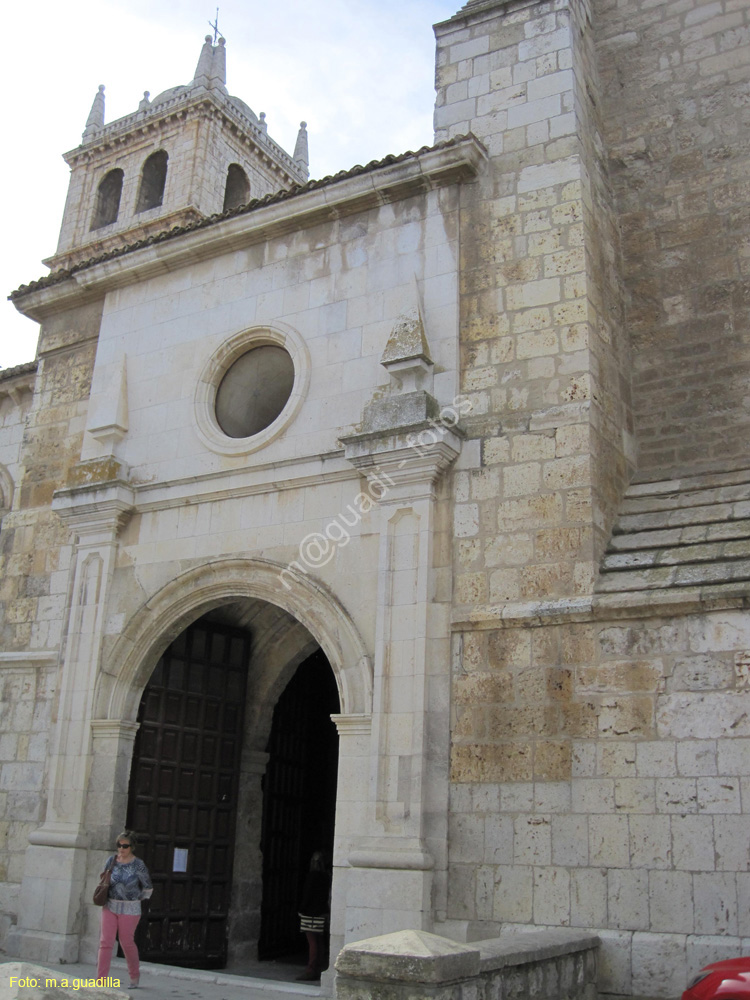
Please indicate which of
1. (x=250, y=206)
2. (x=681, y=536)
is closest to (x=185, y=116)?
(x=250, y=206)

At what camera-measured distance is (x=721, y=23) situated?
9.22m

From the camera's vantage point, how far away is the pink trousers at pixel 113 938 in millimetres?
7285

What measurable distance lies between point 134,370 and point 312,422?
2.42 m

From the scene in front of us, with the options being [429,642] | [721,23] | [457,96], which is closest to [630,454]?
[429,642]

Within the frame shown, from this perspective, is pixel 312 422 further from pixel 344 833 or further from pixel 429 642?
pixel 344 833

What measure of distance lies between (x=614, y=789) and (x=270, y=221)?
5928 mm

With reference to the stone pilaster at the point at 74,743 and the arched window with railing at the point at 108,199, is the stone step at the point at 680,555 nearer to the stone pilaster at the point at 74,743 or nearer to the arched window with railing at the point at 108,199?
the stone pilaster at the point at 74,743

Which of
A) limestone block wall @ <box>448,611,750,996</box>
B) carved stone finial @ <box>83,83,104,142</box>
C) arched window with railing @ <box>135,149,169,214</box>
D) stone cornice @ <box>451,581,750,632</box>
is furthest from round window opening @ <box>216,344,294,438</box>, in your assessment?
carved stone finial @ <box>83,83,104,142</box>

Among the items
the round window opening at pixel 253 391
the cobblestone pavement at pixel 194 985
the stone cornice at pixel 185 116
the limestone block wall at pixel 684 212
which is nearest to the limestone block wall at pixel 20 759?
the cobblestone pavement at pixel 194 985

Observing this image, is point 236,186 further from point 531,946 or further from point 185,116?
point 531,946

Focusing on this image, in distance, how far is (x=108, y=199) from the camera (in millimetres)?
25172

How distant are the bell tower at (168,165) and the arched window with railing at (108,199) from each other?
25 millimetres

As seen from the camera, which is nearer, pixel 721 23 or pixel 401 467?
pixel 401 467

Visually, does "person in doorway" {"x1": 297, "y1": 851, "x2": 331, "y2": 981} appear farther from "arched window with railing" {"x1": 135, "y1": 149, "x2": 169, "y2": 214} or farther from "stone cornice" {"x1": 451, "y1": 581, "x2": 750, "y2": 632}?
"arched window with railing" {"x1": 135, "y1": 149, "x2": 169, "y2": 214}
